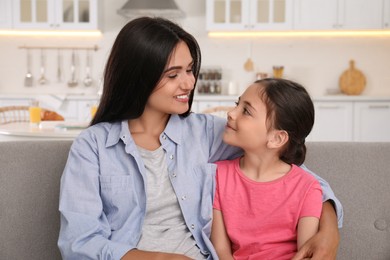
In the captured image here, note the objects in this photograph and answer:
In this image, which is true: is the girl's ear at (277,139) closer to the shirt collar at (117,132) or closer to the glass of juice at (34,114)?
the shirt collar at (117,132)

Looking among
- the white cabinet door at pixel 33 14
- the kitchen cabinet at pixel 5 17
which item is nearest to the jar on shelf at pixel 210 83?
the white cabinet door at pixel 33 14

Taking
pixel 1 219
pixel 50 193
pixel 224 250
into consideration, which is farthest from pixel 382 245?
pixel 1 219

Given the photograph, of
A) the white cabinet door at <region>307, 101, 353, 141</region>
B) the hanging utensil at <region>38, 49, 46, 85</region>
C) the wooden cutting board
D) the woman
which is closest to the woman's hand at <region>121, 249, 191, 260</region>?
the woman

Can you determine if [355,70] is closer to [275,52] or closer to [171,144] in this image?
[275,52]

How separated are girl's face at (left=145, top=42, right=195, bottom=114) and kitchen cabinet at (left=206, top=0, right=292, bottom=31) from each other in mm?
3786

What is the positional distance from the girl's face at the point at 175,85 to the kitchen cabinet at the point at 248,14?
379 cm

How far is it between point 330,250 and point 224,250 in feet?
0.98

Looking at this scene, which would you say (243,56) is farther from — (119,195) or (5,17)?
(119,195)

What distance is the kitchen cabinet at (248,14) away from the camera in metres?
5.20

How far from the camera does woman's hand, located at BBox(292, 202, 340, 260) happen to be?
1324mm

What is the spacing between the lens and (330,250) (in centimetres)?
134

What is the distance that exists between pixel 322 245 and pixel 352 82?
436 cm

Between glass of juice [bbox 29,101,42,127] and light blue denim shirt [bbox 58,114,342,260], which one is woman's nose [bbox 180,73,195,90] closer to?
light blue denim shirt [bbox 58,114,342,260]

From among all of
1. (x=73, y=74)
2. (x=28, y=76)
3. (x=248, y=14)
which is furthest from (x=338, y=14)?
(x=28, y=76)
